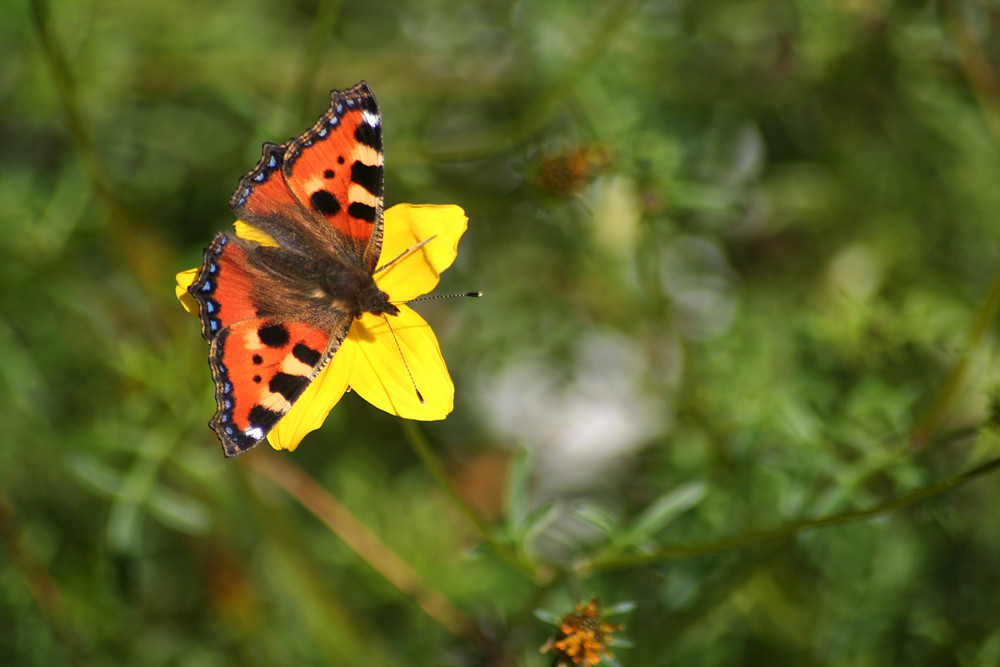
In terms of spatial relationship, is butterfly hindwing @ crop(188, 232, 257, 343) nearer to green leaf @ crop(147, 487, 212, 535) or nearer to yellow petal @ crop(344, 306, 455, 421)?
yellow petal @ crop(344, 306, 455, 421)

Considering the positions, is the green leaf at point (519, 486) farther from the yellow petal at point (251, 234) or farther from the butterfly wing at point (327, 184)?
the yellow petal at point (251, 234)

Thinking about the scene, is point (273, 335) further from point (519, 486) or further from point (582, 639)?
point (582, 639)

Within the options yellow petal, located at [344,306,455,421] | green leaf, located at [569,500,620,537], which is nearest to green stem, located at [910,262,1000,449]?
green leaf, located at [569,500,620,537]

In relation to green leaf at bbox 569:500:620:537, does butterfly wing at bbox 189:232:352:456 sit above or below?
above

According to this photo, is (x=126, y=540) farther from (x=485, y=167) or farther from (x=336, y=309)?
(x=485, y=167)

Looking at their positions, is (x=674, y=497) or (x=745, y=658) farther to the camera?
(x=745, y=658)

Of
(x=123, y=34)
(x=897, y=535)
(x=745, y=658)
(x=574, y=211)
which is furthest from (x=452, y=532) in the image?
(x=123, y=34)

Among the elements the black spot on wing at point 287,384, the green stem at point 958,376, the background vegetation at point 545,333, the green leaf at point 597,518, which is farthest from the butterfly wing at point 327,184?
the green stem at point 958,376
